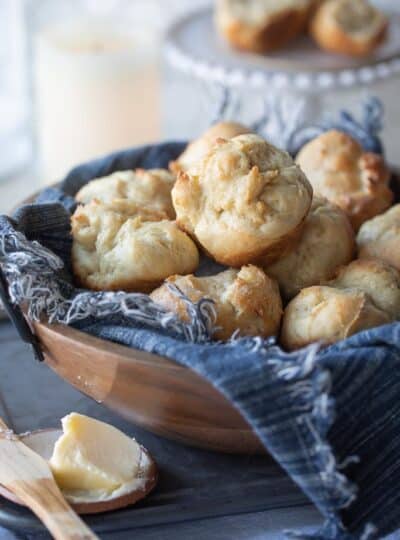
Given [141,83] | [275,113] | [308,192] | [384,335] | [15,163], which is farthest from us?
[15,163]

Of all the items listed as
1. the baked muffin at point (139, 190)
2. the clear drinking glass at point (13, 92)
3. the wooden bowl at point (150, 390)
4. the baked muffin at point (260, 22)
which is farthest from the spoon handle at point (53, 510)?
the clear drinking glass at point (13, 92)

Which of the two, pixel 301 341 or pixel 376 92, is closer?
pixel 301 341

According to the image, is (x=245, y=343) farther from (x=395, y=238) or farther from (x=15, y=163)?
(x=15, y=163)

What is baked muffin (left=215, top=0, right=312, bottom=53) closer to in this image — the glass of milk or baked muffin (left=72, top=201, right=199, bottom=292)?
the glass of milk

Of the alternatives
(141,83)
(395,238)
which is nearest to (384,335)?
(395,238)

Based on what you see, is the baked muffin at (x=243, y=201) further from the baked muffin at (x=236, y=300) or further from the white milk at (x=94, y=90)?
the white milk at (x=94, y=90)

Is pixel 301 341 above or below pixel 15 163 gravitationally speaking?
above
